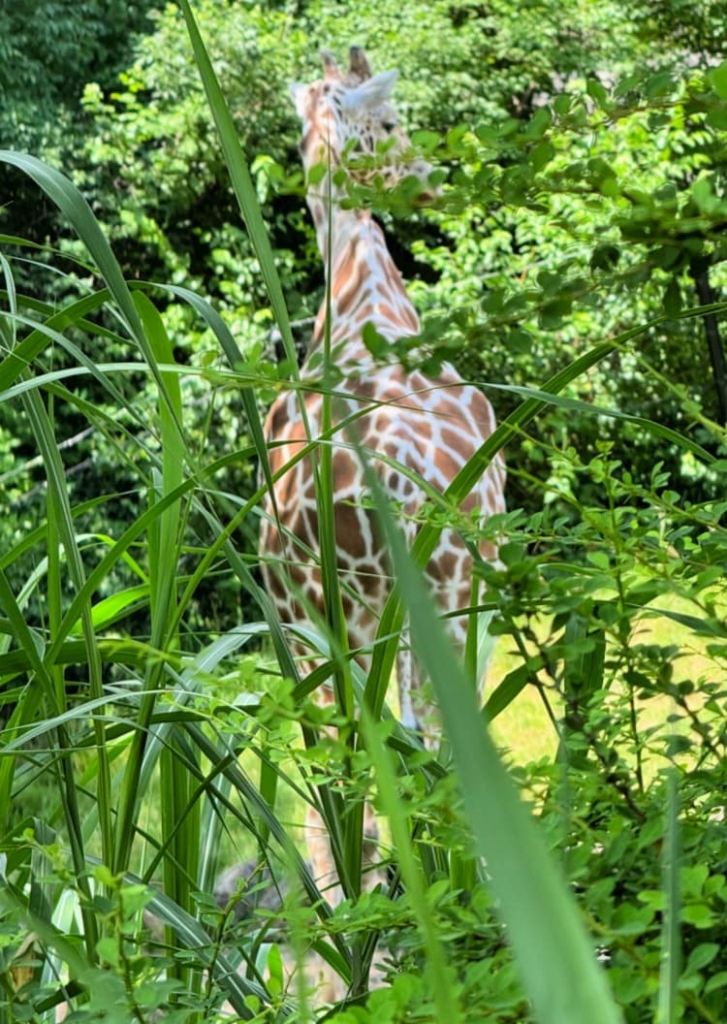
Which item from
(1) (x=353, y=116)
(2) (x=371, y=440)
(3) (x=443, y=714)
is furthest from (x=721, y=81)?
(1) (x=353, y=116)

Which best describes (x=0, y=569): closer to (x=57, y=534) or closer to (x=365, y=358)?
(x=57, y=534)

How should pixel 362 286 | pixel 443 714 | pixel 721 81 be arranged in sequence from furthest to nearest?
pixel 362 286 < pixel 721 81 < pixel 443 714

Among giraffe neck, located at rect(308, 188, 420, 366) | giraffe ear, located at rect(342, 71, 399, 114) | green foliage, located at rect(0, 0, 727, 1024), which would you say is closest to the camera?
green foliage, located at rect(0, 0, 727, 1024)

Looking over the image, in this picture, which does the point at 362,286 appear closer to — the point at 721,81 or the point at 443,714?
the point at 721,81

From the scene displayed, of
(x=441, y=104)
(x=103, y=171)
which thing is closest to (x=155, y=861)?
(x=103, y=171)

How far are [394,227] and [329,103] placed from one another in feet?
8.78

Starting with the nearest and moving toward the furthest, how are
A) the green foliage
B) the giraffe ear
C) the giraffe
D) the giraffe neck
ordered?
the green foliage
the giraffe
the giraffe neck
the giraffe ear

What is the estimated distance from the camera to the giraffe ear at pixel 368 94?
2326 millimetres

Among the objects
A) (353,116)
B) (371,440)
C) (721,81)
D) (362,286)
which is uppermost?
(353,116)

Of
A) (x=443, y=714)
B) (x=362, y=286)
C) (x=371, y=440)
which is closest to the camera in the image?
(x=443, y=714)

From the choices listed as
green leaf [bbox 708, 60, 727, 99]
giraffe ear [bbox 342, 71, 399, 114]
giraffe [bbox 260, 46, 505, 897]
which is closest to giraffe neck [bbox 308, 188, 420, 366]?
giraffe [bbox 260, 46, 505, 897]

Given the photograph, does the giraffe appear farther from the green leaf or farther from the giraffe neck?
the green leaf

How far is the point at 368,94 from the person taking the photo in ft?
7.66

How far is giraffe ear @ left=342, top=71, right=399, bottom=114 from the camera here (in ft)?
7.63
